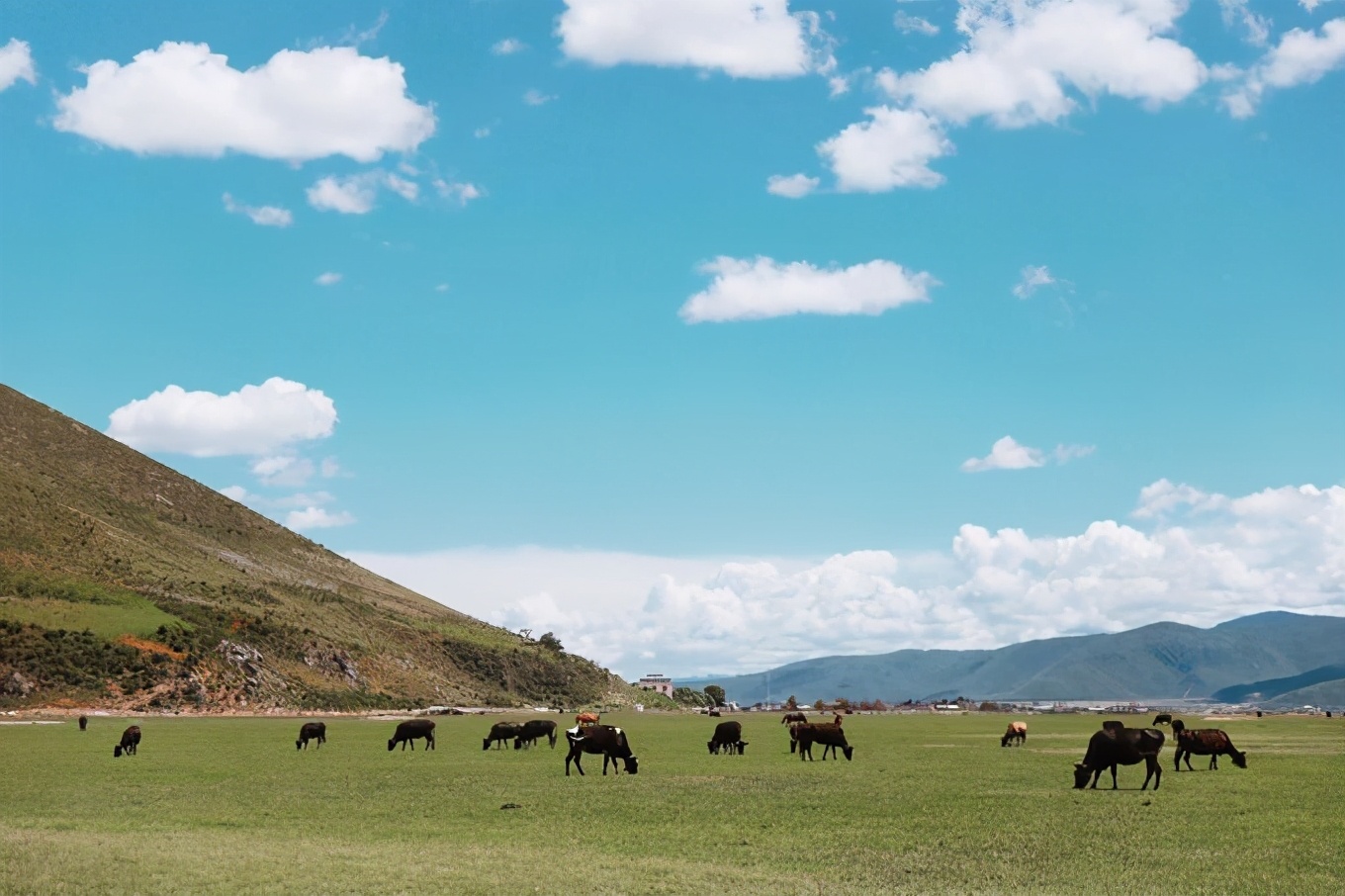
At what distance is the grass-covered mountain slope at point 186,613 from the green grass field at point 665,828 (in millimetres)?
65970

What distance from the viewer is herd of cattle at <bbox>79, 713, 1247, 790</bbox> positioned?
31.5 meters

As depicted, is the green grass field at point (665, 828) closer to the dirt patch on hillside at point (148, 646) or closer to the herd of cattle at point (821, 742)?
the herd of cattle at point (821, 742)

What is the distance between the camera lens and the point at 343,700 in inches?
4889

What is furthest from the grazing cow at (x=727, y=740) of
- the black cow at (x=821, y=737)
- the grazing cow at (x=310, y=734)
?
the grazing cow at (x=310, y=734)

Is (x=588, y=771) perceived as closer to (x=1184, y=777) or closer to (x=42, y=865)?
(x=1184, y=777)

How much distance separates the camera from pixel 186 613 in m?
121

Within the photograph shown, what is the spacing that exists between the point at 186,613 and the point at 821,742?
303ft

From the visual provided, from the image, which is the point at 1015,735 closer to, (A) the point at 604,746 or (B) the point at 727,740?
(B) the point at 727,740

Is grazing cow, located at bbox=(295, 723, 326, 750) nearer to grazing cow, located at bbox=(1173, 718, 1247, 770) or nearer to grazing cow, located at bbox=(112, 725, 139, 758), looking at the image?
grazing cow, located at bbox=(112, 725, 139, 758)

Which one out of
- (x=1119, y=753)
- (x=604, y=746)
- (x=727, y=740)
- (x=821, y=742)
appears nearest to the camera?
(x=1119, y=753)

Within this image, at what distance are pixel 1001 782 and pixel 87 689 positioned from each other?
284ft

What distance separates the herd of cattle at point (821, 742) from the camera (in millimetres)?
31547

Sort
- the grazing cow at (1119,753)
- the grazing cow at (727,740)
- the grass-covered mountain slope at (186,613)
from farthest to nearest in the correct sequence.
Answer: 1. the grass-covered mountain slope at (186,613)
2. the grazing cow at (727,740)
3. the grazing cow at (1119,753)

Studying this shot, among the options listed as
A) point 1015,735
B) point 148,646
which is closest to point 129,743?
point 1015,735
